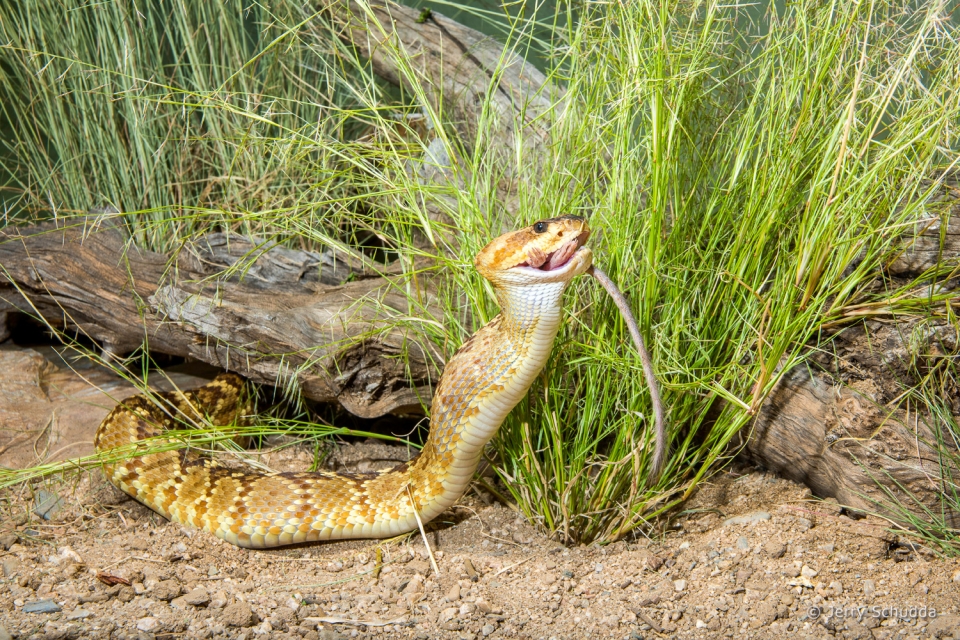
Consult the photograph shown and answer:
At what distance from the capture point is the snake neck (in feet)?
7.04

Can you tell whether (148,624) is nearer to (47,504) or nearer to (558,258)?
(47,504)

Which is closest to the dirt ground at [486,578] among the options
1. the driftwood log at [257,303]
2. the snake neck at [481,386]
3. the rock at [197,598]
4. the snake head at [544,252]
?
the rock at [197,598]

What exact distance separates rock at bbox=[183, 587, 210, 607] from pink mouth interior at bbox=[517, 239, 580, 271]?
1.25 metres

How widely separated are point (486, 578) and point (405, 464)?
21.6 inches

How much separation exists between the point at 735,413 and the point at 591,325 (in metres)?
0.53

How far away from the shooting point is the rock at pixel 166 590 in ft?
7.14

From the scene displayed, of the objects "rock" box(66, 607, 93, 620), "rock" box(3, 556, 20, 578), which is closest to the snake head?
"rock" box(66, 607, 93, 620)

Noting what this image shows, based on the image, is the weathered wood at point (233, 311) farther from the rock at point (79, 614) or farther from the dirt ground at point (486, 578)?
the rock at point (79, 614)

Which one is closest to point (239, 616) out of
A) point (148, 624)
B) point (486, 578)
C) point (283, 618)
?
point (283, 618)

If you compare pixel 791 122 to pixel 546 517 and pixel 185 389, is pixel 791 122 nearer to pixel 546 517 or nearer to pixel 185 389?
pixel 546 517

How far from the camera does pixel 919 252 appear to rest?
8.11 ft

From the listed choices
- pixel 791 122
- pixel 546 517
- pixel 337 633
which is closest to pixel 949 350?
pixel 791 122

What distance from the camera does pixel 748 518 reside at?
Result: 2521mm
